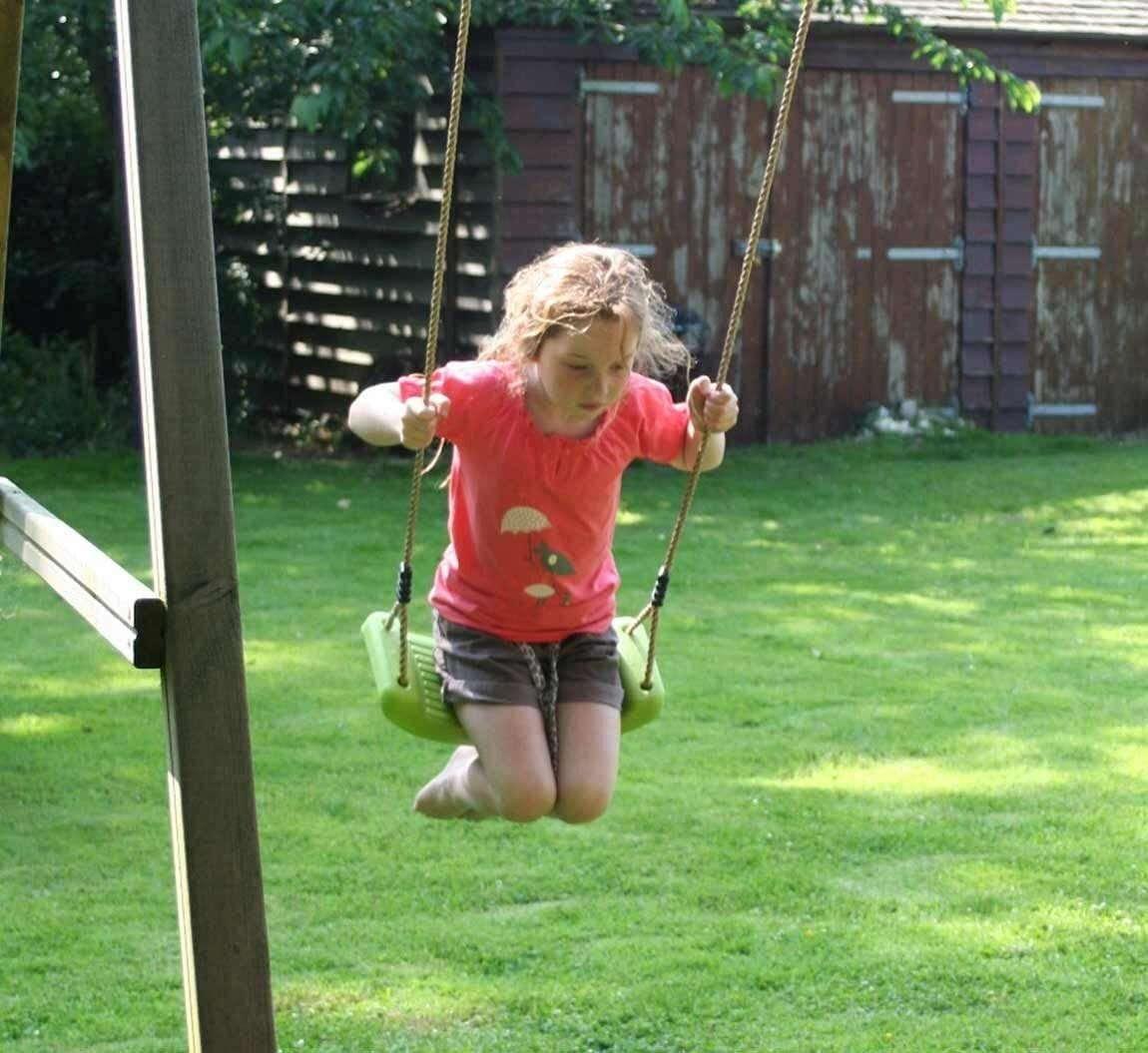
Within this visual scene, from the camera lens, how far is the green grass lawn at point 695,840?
4863mm

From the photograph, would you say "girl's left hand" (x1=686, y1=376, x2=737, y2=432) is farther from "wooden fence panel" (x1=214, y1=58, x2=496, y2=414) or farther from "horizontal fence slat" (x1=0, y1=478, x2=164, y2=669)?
"wooden fence panel" (x1=214, y1=58, x2=496, y2=414)

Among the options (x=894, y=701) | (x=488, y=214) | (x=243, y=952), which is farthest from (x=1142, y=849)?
(x=488, y=214)

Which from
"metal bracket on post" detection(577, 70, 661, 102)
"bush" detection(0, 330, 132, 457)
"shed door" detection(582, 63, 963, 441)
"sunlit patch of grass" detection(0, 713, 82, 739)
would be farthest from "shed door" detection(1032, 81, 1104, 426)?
"sunlit patch of grass" detection(0, 713, 82, 739)

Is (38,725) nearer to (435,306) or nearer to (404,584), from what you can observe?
(404,584)

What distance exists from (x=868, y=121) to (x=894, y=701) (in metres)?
7.97

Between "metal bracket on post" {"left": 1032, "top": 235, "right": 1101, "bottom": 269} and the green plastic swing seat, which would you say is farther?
"metal bracket on post" {"left": 1032, "top": 235, "right": 1101, "bottom": 269}

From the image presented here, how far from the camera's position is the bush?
14.1 m

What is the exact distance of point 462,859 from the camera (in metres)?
5.93

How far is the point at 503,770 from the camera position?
14.1ft

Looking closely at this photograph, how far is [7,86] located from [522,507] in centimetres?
132

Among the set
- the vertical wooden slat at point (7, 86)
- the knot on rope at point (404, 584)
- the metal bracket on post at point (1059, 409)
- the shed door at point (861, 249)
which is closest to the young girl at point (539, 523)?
the knot on rope at point (404, 584)

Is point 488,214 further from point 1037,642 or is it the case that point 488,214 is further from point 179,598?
point 179,598

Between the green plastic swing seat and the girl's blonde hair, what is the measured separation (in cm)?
61

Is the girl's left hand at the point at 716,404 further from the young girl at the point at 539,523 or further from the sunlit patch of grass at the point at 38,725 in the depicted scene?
the sunlit patch of grass at the point at 38,725
